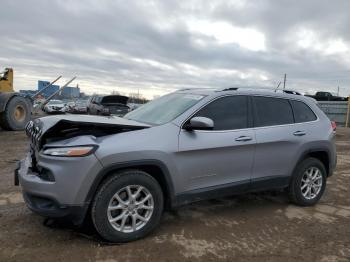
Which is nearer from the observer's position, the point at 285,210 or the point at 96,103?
the point at 285,210

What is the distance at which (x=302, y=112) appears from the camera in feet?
19.6

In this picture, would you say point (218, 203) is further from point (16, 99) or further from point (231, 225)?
point (16, 99)

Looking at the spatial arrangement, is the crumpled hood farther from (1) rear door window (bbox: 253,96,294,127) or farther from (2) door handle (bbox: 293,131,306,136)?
(2) door handle (bbox: 293,131,306,136)

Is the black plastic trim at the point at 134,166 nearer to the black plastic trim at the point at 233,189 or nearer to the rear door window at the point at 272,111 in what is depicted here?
the black plastic trim at the point at 233,189

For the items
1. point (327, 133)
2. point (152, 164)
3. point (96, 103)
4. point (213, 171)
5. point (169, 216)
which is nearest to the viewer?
point (152, 164)

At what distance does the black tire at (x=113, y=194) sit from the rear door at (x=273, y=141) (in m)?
1.53

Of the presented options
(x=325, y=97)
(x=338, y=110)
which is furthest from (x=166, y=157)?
(x=325, y=97)

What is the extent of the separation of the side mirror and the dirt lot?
1.21 m

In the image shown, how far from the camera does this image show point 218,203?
19.1 ft

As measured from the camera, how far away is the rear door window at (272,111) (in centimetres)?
541

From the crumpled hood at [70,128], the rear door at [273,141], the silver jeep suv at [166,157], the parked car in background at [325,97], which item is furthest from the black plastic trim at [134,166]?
the parked car in background at [325,97]

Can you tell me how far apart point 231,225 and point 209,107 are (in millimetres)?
1490

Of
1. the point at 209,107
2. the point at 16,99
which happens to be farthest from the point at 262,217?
the point at 16,99

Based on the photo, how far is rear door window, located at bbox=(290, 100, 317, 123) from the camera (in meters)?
5.88
